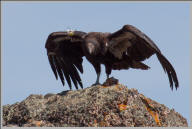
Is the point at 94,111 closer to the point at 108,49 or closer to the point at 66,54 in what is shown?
the point at 108,49

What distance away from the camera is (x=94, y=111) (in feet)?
32.2

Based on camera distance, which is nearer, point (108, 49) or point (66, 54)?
point (108, 49)

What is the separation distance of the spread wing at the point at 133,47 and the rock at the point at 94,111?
1.55 metres

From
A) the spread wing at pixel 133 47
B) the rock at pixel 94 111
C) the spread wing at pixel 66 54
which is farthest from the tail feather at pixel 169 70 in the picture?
the spread wing at pixel 66 54

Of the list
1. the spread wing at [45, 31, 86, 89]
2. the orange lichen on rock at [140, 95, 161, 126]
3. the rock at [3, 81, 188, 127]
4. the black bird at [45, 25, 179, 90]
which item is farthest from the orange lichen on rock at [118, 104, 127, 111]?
the spread wing at [45, 31, 86, 89]

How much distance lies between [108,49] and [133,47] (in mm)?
669

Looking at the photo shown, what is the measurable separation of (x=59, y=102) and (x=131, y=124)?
1714 mm

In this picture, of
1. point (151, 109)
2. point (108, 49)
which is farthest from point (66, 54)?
point (151, 109)

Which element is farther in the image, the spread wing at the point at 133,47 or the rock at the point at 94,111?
the spread wing at the point at 133,47

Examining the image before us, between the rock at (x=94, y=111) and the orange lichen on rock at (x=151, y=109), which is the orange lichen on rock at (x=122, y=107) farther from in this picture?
the orange lichen on rock at (x=151, y=109)

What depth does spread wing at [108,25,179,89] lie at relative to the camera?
40.4ft

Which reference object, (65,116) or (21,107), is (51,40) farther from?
(65,116)

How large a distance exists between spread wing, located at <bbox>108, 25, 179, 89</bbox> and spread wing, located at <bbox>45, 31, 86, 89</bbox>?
3.27ft

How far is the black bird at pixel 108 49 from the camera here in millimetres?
12391
